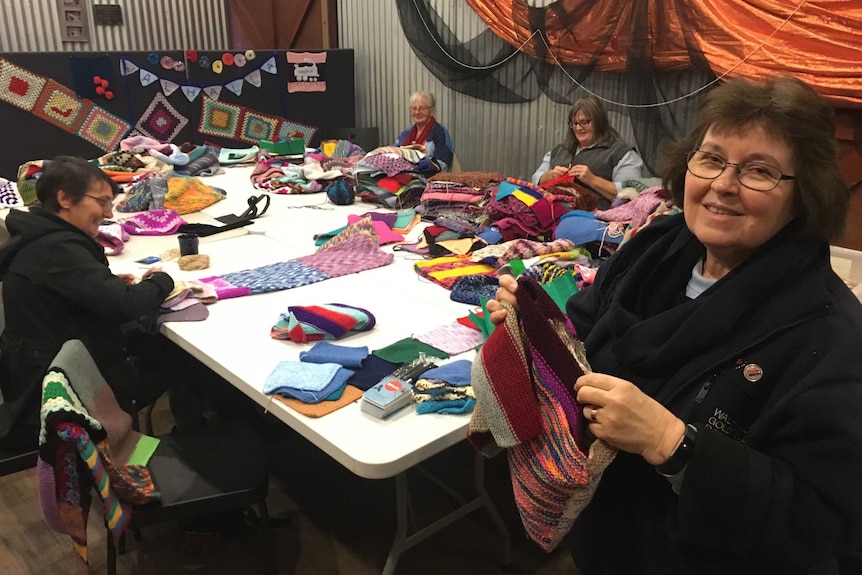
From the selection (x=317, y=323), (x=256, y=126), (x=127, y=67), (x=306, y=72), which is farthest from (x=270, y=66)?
(x=317, y=323)

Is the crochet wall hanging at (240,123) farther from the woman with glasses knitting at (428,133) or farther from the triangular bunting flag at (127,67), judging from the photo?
the woman with glasses knitting at (428,133)

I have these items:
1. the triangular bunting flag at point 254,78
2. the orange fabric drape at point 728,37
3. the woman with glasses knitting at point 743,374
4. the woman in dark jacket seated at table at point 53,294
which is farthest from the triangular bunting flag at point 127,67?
the woman with glasses knitting at point 743,374

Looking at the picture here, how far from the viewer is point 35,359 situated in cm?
199

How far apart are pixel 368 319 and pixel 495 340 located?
0.76 meters

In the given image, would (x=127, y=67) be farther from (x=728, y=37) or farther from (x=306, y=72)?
(x=728, y=37)

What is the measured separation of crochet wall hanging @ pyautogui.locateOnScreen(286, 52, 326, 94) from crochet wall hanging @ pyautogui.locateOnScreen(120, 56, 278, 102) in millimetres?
150

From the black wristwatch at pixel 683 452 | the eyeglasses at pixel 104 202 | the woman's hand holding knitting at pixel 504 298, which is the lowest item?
the black wristwatch at pixel 683 452

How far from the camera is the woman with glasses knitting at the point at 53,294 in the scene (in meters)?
1.98

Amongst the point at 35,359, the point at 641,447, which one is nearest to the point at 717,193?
the point at 641,447

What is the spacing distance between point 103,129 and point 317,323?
4017mm

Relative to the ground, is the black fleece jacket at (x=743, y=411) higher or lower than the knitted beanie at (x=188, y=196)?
higher

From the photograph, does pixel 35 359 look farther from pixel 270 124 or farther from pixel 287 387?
pixel 270 124

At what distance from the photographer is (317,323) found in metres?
1.87

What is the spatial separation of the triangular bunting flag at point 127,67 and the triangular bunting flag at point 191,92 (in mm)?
394
